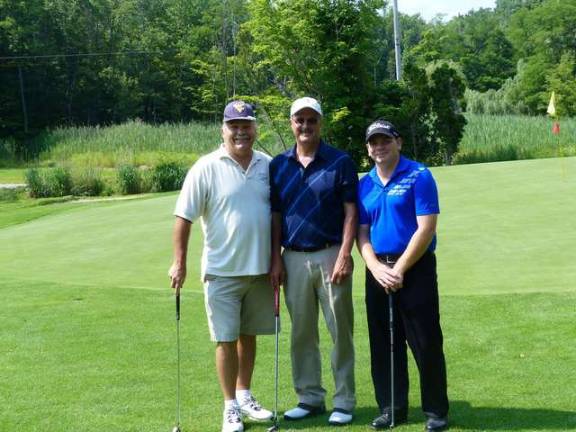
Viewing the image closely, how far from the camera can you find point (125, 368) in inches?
227

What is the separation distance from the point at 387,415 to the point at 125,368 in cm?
206

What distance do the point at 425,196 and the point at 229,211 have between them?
1.04 metres

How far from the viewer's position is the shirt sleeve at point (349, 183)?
4.51 m

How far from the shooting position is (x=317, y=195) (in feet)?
14.8

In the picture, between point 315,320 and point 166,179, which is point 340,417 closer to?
point 315,320

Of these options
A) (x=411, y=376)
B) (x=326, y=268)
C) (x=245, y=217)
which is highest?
(x=245, y=217)

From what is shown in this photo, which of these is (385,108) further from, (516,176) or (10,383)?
(10,383)

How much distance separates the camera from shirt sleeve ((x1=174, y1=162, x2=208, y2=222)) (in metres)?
4.55

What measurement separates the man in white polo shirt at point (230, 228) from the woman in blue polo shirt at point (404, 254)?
56 centimetres

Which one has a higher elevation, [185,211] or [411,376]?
[185,211]

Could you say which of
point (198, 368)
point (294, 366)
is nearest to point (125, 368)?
point (198, 368)

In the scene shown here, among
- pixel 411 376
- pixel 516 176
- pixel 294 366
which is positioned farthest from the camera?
pixel 516 176

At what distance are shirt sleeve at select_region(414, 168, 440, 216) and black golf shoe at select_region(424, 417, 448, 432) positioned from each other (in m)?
1.03

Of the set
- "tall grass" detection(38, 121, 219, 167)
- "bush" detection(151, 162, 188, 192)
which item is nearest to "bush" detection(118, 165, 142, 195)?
"bush" detection(151, 162, 188, 192)
